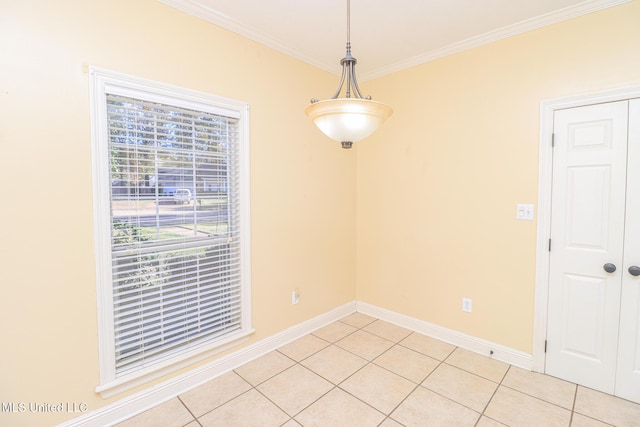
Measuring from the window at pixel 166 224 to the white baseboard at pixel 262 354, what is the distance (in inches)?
5.7

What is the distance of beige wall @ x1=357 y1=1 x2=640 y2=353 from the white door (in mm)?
174

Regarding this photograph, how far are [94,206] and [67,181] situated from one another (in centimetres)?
19

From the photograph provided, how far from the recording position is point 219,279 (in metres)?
2.43

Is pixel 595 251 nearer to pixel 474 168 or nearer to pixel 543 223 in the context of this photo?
pixel 543 223

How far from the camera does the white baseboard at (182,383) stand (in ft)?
5.97

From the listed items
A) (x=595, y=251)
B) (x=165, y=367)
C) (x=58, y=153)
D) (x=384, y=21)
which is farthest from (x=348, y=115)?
(x=595, y=251)

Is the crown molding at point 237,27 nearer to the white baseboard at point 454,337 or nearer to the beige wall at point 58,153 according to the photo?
the beige wall at point 58,153

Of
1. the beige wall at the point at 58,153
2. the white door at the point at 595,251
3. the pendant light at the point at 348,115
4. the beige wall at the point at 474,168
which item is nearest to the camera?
the pendant light at the point at 348,115

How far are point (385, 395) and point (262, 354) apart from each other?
113 centimetres

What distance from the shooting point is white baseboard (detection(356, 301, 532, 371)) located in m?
2.50

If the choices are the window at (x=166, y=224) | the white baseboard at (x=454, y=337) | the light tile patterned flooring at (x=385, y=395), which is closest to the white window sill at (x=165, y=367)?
the window at (x=166, y=224)

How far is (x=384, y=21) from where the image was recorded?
7.63 ft

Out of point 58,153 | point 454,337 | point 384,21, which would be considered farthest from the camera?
point 454,337

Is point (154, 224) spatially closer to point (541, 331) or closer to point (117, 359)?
point (117, 359)
